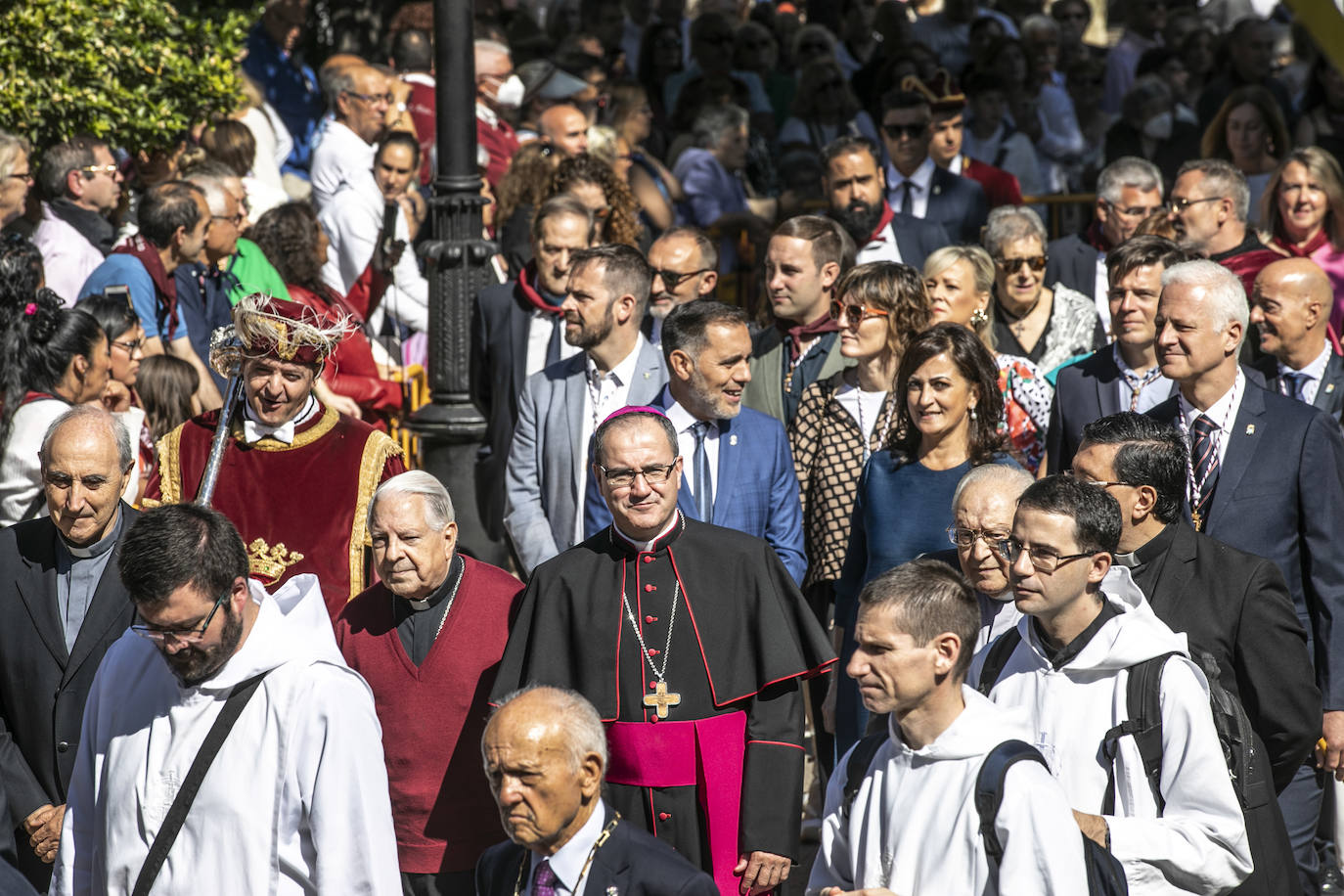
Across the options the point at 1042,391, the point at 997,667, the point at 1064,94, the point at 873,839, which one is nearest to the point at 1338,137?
the point at 1064,94

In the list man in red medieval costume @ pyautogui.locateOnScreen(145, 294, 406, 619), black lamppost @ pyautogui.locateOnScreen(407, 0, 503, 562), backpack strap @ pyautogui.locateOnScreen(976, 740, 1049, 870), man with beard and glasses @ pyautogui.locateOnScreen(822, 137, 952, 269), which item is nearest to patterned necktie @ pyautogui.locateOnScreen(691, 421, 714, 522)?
man in red medieval costume @ pyautogui.locateOnScreen(145, 294, 406, 619)

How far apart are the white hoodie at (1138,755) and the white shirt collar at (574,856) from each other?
3.76 feet

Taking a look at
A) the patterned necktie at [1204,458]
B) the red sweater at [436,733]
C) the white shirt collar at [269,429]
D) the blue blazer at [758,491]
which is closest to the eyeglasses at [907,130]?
the blue blazer at [758,491]

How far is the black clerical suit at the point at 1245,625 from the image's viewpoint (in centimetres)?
505

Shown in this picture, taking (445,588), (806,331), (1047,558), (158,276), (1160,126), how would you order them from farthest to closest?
(1160,126) → (158,276) → (806,331) → (445,588) → (1047,558)

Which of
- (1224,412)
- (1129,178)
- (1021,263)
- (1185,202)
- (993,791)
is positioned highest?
(1129,178)

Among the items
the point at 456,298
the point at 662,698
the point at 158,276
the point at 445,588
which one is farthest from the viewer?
the point at 456,298

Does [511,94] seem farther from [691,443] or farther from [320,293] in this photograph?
[691,443]

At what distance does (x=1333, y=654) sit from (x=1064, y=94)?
915cm

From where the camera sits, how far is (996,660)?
15.5 feet

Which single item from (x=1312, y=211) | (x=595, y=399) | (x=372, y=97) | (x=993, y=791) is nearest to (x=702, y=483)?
(x=595, y=399)

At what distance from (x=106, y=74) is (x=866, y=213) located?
4.47m

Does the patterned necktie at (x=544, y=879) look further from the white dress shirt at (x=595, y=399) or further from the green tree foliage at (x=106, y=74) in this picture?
the green tree foliage at (x=106, y=74)

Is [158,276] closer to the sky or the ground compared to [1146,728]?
closer to the sky
